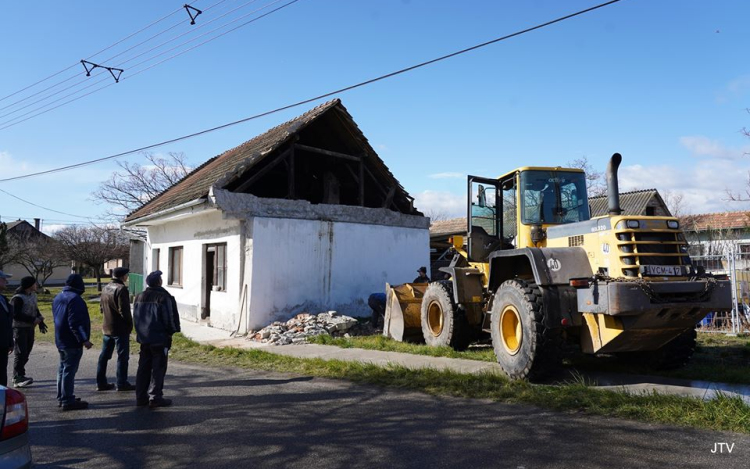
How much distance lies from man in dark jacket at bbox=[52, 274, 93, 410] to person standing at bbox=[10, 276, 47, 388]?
68.0 inches

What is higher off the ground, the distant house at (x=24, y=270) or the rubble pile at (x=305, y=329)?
the distant house at (x=24, y=270)

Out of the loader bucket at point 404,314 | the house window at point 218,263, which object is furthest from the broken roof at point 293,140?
the loader bucket at point 404,314

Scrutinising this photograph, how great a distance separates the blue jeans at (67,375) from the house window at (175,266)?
35.4 ft

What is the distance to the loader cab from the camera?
7.65m

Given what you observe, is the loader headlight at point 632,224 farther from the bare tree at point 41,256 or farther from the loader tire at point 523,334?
the bare tree at point 41,256

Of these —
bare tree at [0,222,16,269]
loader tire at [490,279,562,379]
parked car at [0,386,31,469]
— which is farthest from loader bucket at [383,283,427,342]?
bare tree at [0,222,16,269]

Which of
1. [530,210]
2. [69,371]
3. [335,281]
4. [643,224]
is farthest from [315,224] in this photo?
[643,224]

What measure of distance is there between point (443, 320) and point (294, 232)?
5.39 meters

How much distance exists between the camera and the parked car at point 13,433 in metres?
3.19

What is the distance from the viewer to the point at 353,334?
1205 cm

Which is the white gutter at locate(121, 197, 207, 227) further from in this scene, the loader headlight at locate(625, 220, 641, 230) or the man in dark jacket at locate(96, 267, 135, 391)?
the loader headlight at locate(625, 220, 641, 230)

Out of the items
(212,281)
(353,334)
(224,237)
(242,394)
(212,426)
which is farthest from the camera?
(212,281)

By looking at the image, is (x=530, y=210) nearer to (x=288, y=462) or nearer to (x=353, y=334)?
(x=288, y=462)

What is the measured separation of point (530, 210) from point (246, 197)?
23.8ft
